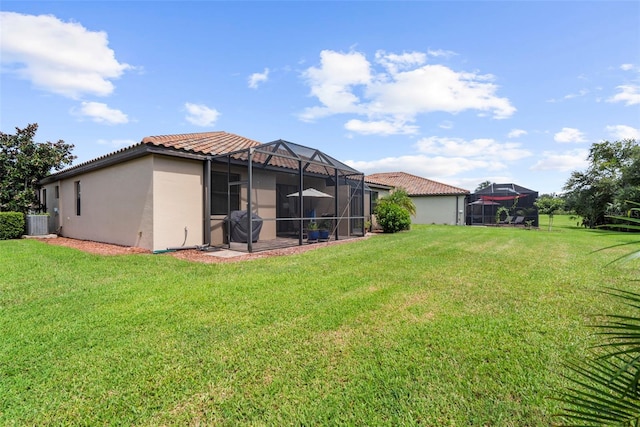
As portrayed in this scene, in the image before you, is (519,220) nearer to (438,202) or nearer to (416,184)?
(438,202)

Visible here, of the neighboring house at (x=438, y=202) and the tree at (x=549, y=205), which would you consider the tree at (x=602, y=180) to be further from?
the neighboring house at (x=438, y=202)

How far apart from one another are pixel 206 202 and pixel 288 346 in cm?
778

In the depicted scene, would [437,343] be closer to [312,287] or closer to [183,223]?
[312,287]

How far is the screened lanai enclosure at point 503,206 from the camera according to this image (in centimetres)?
2380

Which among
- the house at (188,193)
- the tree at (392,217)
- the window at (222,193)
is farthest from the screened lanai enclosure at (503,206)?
the window at (222,193)

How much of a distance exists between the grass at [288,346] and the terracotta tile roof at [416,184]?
18.4m

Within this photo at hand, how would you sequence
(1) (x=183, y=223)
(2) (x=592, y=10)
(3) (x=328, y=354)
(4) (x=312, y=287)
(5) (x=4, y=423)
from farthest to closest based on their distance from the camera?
(1) (x=183, y=223)
(2) (x=592, y=10)
(4) (x=312, y=287)
(3) (x=328, y=354)
(5) (x=4, y=423)

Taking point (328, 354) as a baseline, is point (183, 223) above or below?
above

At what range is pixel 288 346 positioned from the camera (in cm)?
321

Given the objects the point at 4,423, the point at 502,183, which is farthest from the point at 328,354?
the point at 502,183

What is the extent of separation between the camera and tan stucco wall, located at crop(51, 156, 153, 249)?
9.12 metres

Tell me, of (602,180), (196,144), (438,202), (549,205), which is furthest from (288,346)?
(602,180)

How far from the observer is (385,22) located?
970cm

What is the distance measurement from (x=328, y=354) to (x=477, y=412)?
1371mm
